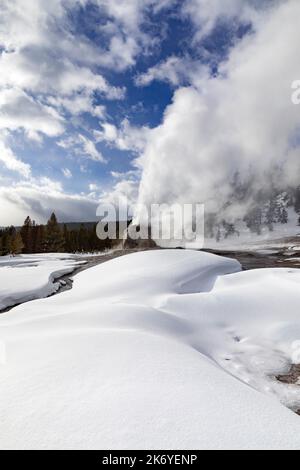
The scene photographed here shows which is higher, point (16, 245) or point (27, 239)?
point (27, 239)

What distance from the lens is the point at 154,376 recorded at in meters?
3.83

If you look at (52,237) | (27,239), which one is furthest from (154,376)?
(27,239)

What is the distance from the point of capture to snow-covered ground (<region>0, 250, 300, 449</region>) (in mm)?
2715

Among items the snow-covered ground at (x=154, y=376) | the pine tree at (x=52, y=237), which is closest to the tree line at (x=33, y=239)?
the pine tree at (x=52, y=237)

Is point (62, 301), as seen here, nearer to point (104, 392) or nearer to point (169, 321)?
point (169, 321)

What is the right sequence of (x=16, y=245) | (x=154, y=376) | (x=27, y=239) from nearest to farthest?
1. (x=154, y=376)
2. (x=16, y=245)
3. (x=27, y=239)

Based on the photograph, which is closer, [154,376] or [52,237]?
[154,376]

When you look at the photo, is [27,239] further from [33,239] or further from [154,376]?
[154,376]

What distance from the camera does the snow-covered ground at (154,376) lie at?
107 inches

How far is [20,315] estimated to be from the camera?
894 cm

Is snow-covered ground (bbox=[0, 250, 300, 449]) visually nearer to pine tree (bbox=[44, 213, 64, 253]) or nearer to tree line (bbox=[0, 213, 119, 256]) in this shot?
tree line (bbox=[0, 213, 119, 256])

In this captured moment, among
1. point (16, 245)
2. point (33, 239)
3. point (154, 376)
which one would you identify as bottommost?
point (154, 376)

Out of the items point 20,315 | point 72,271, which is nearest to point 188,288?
point 20,315
